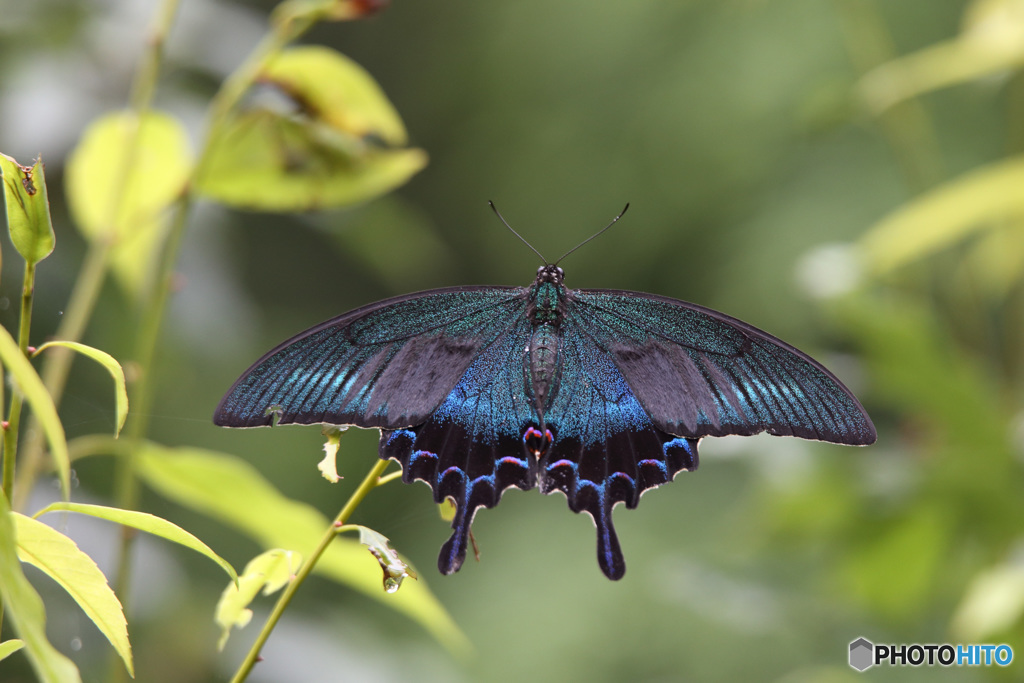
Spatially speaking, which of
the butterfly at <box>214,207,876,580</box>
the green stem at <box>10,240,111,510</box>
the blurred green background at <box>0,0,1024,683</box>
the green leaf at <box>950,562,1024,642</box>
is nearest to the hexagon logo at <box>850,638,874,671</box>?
the blurred green background at <box>0,0,1024,683</box>

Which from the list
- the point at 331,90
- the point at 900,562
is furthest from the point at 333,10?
the point at 900,562

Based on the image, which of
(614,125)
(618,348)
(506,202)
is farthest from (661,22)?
(618,348)

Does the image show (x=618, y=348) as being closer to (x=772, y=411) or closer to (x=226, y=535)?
(x=772, y=411)

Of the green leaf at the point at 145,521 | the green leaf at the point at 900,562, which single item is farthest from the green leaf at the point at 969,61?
the green leaf at the point at 145,521

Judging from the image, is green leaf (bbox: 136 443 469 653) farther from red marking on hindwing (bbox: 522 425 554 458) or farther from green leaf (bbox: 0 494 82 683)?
green leaf (bbox: 0 494 82 683)

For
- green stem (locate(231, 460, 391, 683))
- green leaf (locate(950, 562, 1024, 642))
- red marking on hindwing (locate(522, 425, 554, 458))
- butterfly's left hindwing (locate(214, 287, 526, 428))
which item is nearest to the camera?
green stem (locate(231, 460, 391, 683))

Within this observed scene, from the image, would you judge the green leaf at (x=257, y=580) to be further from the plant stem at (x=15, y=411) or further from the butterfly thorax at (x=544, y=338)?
the butterfly thorax at (x=544, y=338)

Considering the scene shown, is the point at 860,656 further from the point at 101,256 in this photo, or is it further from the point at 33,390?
the point at 33,390

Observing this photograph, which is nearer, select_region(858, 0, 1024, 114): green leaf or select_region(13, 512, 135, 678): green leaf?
select_region(13, 512, 135, 678): green leaf
